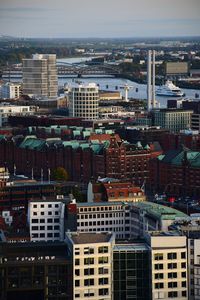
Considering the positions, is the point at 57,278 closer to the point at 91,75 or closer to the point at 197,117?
the point at 197,117

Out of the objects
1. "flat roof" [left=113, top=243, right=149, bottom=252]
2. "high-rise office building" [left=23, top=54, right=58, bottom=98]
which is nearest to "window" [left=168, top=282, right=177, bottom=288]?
"flat roof" [left=113, top=243, right=149, bottom=252]

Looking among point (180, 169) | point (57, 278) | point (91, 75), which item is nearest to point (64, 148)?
point (180, 169)

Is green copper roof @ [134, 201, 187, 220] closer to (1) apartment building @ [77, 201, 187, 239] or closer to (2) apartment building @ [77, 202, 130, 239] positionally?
(1) apartment building @ [77, 201, 187, 239]

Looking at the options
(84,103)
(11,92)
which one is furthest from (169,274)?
(11,92)

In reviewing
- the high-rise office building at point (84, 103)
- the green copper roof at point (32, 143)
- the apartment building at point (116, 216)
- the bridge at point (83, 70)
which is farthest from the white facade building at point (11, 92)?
the apartment building at point (116, 216)

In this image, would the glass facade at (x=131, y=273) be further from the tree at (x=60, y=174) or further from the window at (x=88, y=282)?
the tree at (x=60, y=174)
